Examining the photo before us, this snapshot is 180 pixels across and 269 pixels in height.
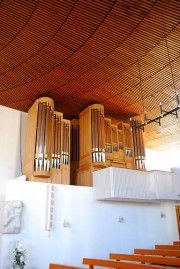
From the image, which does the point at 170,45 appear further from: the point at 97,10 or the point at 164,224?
the point at 164,224

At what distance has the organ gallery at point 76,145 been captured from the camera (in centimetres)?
707

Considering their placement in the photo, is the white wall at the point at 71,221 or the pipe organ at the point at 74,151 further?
the pipe organ at the point at 74,151

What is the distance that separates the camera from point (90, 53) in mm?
6062

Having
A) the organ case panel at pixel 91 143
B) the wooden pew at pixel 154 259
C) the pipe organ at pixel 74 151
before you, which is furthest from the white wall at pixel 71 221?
the wooden pew at pixel 154 259

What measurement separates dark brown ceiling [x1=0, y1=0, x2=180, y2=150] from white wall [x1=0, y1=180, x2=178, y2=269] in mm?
2907

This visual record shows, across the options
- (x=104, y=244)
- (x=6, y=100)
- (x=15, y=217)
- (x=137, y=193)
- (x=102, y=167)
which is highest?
(x=6, y=100)

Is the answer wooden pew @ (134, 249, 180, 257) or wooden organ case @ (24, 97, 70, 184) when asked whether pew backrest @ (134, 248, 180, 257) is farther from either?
wooden organ case @ (24, 97, 70, 184)

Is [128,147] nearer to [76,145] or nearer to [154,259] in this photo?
[76,145]

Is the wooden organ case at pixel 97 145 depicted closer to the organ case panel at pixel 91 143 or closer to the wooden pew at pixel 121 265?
the organ case panel at pixel 91 143

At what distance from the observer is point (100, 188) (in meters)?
6.98

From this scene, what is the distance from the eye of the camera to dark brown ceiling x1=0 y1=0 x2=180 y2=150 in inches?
193

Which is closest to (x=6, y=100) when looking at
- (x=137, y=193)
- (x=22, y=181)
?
(x=22, y=181)

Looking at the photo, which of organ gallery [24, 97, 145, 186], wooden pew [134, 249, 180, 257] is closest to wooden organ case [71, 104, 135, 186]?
organ gallery [24, 97, 145, 186]

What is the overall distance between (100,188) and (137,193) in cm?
107
